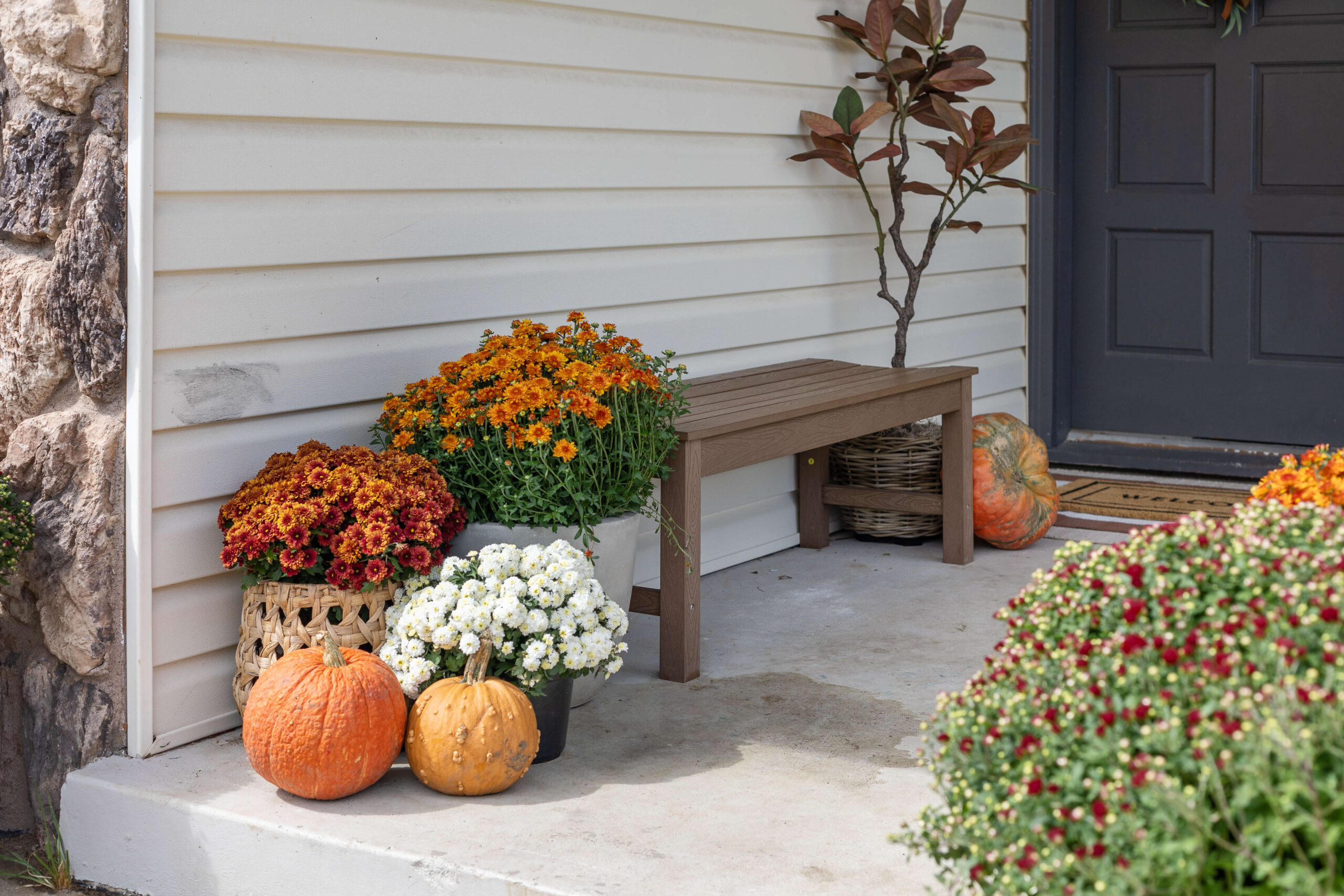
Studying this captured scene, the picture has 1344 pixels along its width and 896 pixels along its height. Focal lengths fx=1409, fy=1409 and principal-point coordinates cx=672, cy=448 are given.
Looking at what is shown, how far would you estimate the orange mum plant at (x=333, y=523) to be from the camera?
7.64 ft

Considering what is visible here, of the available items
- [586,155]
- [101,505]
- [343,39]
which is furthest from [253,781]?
[586,155]

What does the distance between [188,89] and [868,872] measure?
166 centimetres

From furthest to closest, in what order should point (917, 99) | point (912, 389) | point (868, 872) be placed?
point (917, 99), point (912, 389), point (868, 872)

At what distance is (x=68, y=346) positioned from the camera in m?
2.35

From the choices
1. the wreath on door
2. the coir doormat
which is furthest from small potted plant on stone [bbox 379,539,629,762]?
the wreath on door

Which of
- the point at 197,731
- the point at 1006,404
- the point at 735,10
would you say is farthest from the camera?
the point at 1006,404

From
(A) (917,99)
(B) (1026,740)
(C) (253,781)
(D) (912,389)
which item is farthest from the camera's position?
(A) (917,99)

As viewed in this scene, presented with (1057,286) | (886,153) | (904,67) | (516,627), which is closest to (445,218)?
(516,627)

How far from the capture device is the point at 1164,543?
152cm

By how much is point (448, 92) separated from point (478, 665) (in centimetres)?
124

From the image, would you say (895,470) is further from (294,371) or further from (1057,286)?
(294,371)

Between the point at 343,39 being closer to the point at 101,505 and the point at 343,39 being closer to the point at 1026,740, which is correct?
the point at 101,505

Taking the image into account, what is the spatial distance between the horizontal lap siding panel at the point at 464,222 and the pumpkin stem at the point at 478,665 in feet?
2.68

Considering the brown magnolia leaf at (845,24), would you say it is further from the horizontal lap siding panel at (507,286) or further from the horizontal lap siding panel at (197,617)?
the horizontal lap siding panel at (197,617)
